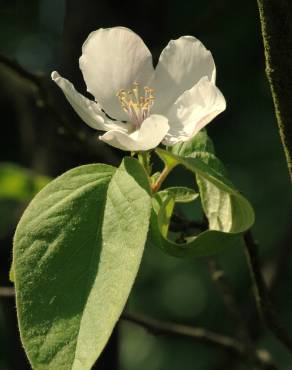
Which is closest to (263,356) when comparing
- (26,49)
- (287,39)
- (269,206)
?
(287,39)

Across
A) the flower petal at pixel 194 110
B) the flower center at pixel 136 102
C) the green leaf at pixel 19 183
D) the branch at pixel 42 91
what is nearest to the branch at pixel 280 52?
the flower petal at pixel 194 110

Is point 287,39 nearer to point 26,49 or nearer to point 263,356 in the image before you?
point 263,356

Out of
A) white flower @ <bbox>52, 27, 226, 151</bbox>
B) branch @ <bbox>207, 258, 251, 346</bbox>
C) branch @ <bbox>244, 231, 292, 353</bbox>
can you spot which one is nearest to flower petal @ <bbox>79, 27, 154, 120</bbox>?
white flower @ <bbox>52, 27, 226, 151</bbox>

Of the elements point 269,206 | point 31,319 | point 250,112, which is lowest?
point 269,206

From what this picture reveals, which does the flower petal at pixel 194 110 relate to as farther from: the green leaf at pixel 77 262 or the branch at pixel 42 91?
the branch at pixel 42 91

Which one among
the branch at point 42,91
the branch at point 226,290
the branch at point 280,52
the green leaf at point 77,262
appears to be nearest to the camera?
the green leaf at point 77,262

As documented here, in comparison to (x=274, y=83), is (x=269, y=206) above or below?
below

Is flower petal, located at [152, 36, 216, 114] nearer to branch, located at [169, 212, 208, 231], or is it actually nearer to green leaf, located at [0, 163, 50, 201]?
branch, located at [169, 212, 208, 231]
